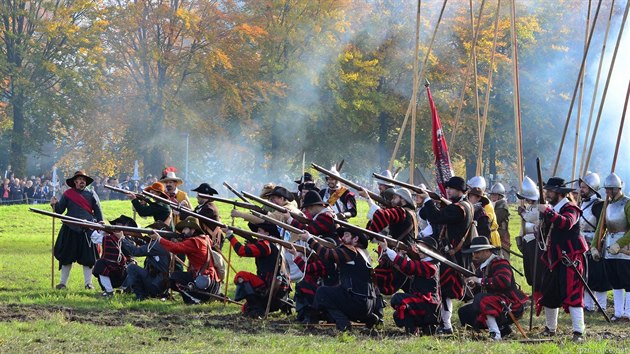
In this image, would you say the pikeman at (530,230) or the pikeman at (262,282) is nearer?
the pikeman at (530,230)

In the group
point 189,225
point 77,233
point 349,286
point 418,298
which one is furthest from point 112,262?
point 418,298

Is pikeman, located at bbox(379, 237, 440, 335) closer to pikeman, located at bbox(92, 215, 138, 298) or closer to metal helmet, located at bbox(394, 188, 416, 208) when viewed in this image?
metal helmet, located at bbox(394, 188, 416, 208)

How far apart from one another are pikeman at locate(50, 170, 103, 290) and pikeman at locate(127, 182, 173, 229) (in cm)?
94

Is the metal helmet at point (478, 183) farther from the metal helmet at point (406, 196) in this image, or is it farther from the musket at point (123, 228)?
the musket at point (123, 228)

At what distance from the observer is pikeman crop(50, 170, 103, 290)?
17125 mm

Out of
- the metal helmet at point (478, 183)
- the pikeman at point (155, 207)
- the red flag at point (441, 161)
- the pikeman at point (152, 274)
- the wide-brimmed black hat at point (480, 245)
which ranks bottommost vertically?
the pikeman at point (152, 274)

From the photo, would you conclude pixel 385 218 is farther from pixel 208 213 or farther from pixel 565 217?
pixel 208 213

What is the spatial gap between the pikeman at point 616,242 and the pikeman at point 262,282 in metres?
4.35

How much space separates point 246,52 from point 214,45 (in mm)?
1232

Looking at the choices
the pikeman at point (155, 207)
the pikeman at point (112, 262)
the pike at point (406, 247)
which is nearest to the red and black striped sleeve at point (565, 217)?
the pike at point (406, 247)

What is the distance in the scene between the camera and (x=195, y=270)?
49.5 ft

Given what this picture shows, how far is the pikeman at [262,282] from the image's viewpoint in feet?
45.8

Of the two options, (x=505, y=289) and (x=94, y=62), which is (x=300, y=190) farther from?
(x=94, y=62)

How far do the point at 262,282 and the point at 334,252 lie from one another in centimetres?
203
